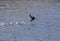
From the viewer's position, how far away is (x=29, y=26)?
3109 millimetres

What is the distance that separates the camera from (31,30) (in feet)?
9.44

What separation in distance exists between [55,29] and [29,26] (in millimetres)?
435

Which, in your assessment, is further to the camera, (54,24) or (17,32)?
(54,24)

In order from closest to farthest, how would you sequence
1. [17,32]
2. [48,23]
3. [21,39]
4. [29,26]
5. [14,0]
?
[21,39], [17,32], [29,26], [48,23], [14,0]

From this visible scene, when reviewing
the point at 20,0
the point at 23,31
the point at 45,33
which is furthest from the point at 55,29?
the point at 20,0

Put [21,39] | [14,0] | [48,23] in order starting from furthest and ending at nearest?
1. [14,0]
2. [48,23]
3. [21,39]

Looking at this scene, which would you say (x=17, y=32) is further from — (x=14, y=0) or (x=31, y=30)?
(x=14, y=0)

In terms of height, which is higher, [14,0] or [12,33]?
[12,33]

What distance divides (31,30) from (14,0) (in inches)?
173

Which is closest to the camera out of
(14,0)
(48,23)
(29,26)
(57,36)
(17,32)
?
(57,36)

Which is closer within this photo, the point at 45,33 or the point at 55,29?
the point at 45,33

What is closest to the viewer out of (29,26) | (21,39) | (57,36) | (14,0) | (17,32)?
(21,39)

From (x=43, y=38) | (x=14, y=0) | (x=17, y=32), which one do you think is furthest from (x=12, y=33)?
(x=14, y=0)

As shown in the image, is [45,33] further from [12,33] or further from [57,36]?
[12,33]
